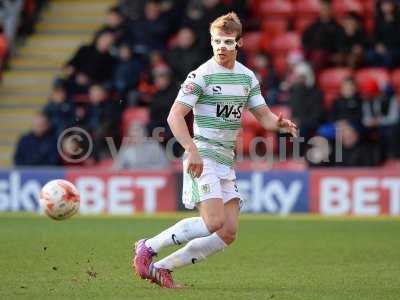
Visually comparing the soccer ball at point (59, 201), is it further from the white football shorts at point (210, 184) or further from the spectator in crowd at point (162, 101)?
the spectator in crowd at point (162, 101)

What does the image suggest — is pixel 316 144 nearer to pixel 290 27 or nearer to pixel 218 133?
pixel 290 27

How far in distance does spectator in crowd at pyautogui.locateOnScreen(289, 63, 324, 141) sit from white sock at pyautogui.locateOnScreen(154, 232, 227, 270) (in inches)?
350

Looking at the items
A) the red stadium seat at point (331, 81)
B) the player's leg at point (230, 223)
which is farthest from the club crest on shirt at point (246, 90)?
the red stadium seat at point (331, 81)

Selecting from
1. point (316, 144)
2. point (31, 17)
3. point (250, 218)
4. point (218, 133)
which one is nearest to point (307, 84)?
point (316, 144)

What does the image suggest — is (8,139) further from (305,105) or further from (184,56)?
(305,105)

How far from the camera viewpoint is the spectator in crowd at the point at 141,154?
17.4 m

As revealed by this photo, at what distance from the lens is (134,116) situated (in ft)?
61.7

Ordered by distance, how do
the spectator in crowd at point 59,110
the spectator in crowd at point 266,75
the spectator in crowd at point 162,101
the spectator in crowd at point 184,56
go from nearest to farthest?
the spectator in crowd at point 162,101 < the spectator in crowd at point 266,75 < the spectator in crowd at point 184,56 < the spectator in crowd at point 59,110

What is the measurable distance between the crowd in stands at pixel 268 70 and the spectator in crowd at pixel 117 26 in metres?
0.02

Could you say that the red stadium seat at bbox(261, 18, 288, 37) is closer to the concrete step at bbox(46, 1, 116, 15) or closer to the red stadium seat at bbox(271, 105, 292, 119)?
the red stadium seat at bbox(271, 105, 292, 119)

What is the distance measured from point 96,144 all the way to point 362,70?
4.55m

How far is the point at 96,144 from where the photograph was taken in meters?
18.3

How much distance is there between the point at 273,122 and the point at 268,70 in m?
9.68

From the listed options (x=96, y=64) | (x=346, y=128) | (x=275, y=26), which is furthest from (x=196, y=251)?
(x=275, y=26)
